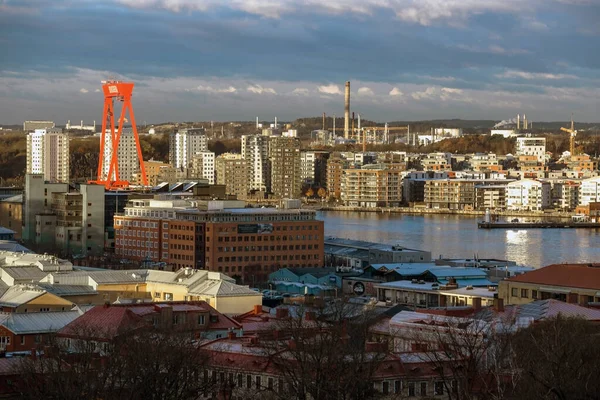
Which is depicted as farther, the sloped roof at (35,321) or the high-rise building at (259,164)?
the high-rise building at (259,164)

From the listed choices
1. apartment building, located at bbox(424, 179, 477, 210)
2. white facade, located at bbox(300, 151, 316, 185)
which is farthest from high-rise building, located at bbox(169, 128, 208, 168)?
Answer: apartment building, located at bbox(424, 179, 477, 210)

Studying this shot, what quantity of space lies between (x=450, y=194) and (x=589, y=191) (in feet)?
11.3

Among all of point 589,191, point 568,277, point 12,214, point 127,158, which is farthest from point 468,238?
point 127,158

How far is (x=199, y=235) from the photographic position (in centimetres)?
1762

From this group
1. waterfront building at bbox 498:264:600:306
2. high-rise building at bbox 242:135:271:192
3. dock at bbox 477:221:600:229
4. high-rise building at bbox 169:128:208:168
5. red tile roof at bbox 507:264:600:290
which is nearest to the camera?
waterfront building at bbox 498:264:600:306

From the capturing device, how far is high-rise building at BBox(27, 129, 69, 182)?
1722 inches

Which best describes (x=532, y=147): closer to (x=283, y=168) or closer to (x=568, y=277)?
(x=283, y=168)

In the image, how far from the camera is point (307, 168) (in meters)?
45.0

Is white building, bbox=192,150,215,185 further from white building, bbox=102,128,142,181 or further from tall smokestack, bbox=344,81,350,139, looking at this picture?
tall smokestack, bbox=344,81,350,139

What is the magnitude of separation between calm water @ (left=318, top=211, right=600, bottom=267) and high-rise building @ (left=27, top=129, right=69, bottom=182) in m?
10.9

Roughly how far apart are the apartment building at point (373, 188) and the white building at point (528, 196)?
3039 mm

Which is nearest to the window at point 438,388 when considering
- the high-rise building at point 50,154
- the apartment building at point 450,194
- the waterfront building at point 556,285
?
the waterfront building at point 556,285

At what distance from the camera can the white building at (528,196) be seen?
1499 inches

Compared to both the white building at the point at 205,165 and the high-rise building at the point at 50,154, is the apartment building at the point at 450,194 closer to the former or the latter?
the white building at the point at 205,165
